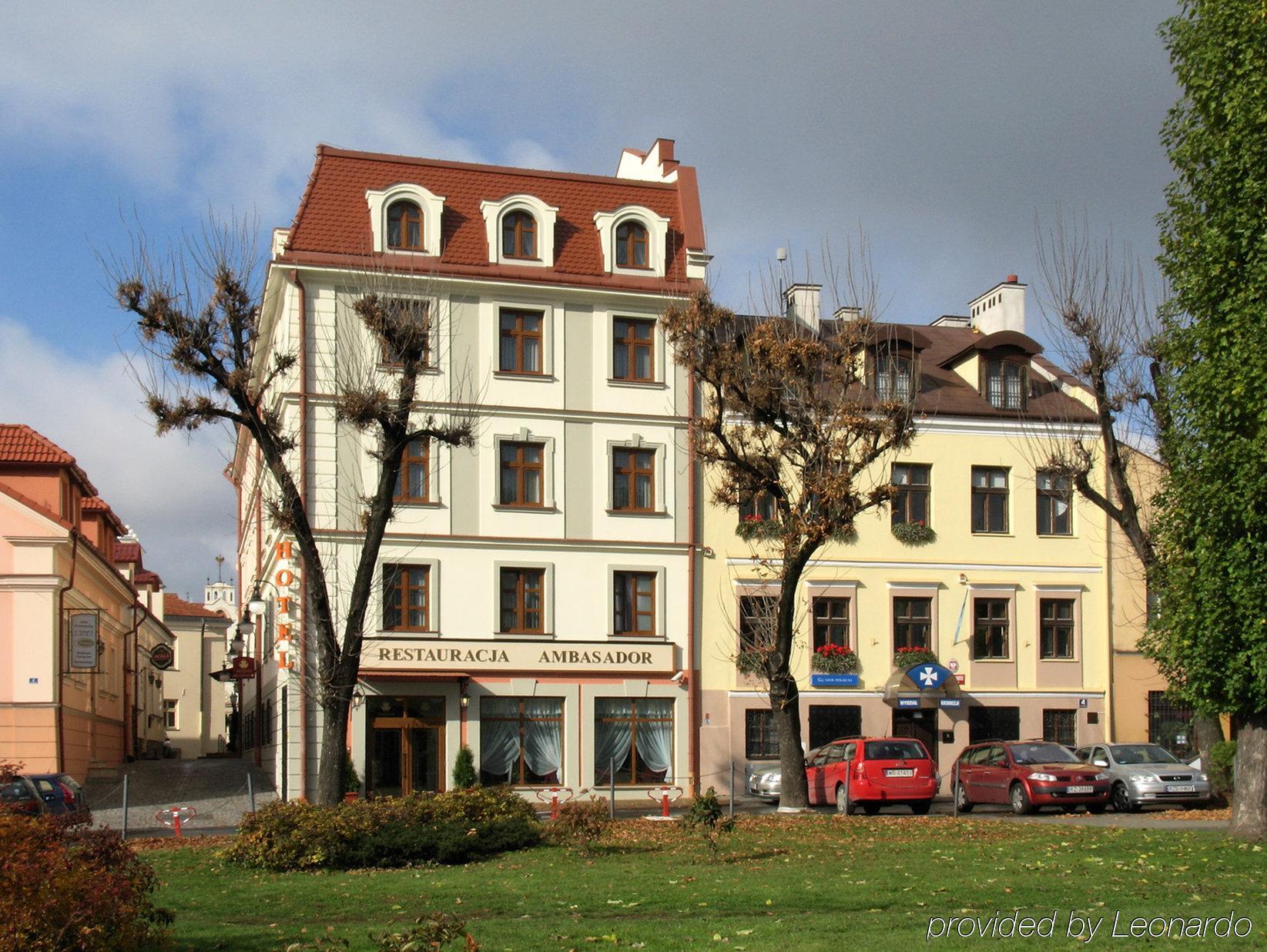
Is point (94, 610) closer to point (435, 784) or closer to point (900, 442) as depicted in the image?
point (435, 784)

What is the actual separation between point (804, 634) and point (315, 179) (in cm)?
1766

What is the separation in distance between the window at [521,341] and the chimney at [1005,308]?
17387 mm

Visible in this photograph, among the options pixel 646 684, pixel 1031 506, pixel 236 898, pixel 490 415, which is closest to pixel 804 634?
pixel 646 684

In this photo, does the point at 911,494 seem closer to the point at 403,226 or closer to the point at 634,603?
the point at 634,603

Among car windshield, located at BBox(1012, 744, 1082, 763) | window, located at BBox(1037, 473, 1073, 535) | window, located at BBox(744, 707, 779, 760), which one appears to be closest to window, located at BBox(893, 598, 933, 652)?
window, located at BBox(1037, 473, 1073, 535)

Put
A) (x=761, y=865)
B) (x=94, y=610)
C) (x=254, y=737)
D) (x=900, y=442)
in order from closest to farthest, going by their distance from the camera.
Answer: (x=761, y=865)
(x=900, y=442)
(x=94, y=610)
(x=254, y=737)

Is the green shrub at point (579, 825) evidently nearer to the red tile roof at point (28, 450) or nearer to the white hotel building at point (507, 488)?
the white hotel building at point (507, 488)

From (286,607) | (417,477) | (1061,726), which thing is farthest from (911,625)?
(286,607)

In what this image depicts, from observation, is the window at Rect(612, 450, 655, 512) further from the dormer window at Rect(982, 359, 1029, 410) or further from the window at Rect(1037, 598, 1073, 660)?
the window at Rect(1037, 598, 1073, 660)

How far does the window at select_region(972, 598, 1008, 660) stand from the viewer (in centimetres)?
4012

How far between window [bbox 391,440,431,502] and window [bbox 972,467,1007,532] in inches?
616

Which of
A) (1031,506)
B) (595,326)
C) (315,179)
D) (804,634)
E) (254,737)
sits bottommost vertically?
(254,737)

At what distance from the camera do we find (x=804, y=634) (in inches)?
1528

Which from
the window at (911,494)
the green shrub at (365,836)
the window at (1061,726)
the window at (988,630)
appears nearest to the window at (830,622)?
the window at (911,494)
